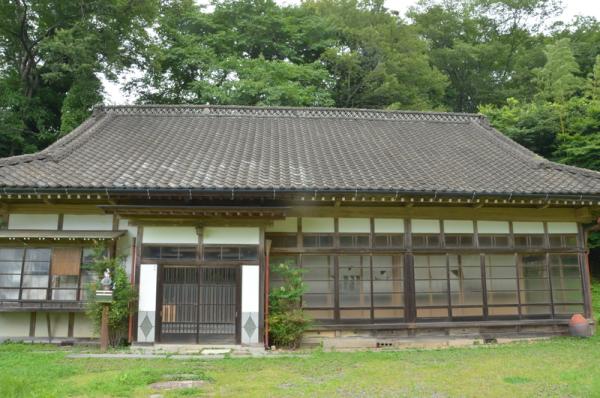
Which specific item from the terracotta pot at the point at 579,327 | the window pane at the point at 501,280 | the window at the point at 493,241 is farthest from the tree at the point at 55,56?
the terracotta pot at the point at 579,327

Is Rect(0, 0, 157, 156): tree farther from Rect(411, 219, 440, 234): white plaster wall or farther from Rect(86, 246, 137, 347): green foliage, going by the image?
Rect(411, 219, 440, 234): white plaster wall

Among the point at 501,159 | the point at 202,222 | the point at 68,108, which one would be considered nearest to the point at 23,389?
the point at 202,222

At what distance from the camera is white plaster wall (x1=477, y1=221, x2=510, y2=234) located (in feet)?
35.3

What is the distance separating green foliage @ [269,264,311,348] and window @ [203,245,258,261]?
2.28 feet

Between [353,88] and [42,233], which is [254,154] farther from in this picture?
[353,88]

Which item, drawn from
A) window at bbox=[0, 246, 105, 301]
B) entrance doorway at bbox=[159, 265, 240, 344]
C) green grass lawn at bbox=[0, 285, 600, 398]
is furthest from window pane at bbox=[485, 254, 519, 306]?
window at bbox=[0, 246, 105, 301]

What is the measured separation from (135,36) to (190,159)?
461 inches

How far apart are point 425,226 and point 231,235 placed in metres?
4.51

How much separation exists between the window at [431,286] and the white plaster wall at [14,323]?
8688 millimetres

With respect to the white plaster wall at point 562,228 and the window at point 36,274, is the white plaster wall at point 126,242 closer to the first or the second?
the window at point 36,274

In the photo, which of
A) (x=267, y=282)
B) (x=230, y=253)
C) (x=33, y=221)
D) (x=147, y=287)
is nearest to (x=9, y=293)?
(x=33, y=221)

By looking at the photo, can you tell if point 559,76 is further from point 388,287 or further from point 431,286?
point 388,287

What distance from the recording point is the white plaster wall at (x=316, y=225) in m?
10.3

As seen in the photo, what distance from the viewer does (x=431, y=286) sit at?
10516 millimetres
